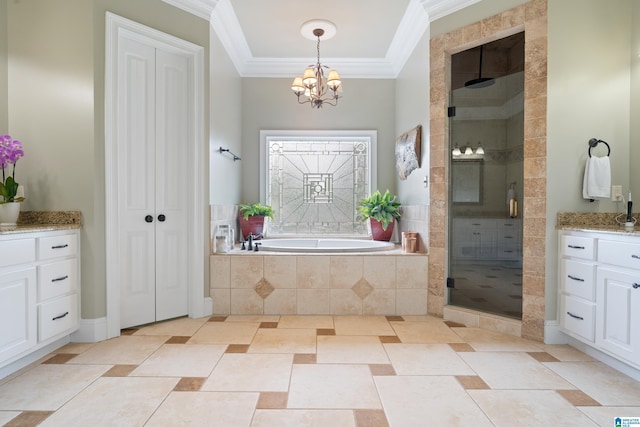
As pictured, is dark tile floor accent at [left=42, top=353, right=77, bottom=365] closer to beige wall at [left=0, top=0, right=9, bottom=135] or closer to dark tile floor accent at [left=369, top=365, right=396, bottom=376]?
beige wall at [left=0, top=0, right=9, bottom=135]

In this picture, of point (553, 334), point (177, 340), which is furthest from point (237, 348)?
point (553, 334)

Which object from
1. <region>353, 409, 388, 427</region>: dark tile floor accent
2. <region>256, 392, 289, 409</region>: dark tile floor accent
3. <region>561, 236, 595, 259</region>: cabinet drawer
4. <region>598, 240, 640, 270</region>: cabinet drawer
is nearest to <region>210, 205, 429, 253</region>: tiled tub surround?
<region>561, 236, 595, 259</region>: cabinet drawer

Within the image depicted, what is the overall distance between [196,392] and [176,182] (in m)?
1.77

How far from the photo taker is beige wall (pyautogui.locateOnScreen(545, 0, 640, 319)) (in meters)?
2.61

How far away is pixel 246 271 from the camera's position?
10.8ft

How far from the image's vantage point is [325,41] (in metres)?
4.02

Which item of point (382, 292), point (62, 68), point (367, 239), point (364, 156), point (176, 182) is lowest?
point (382, 292)

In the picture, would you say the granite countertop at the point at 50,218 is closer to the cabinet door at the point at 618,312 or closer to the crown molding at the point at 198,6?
the crown molding at the point at 198,6

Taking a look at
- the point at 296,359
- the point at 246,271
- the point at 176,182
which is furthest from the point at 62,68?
the point at 296,359

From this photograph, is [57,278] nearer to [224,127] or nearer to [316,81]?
[224,127]

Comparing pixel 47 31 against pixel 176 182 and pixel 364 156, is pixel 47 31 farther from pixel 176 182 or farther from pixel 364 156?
pixel 364 156

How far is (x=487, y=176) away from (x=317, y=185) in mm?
2209

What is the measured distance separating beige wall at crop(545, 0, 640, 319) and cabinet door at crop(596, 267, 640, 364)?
482mm

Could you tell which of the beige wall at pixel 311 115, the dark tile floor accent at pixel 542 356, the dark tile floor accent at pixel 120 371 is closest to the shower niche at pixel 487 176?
the dark tile floor accent at pixel 542 356
